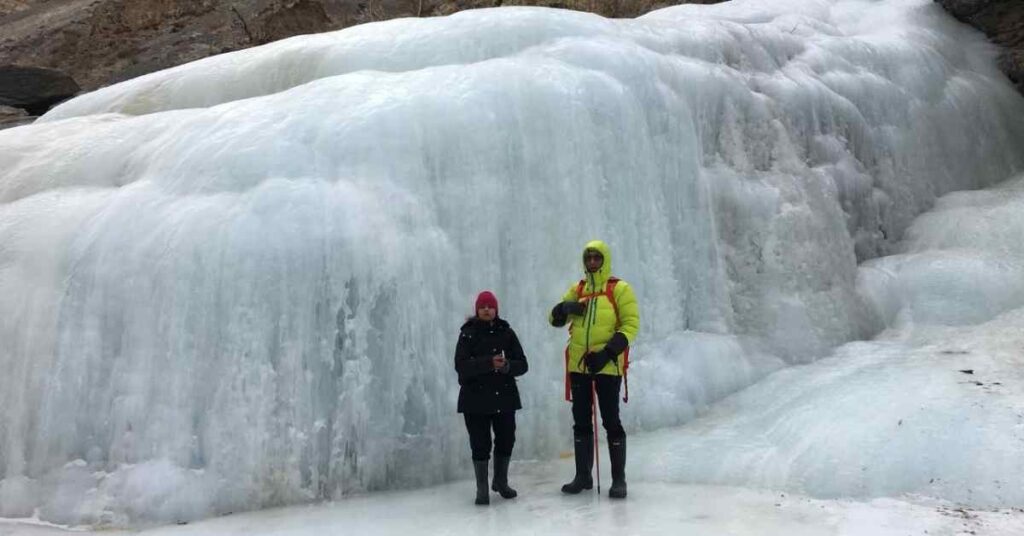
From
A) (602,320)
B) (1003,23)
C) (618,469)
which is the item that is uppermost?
(1003,23)

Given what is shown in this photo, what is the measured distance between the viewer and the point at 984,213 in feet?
28.7

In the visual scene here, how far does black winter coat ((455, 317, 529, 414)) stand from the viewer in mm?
5105

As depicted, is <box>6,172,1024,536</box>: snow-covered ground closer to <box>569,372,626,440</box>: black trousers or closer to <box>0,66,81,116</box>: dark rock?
<box>569,372,626,440</box>: black trousers

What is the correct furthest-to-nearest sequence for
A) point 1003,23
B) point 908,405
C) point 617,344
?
1. point 1003,23
2. point 908,405
3. point 617,344

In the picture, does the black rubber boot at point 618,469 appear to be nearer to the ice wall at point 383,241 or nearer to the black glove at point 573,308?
the black glove at point 573,308

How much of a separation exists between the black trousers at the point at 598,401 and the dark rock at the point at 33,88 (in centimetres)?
1199

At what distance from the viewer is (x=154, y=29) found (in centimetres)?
1570

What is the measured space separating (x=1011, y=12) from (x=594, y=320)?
8.43 m

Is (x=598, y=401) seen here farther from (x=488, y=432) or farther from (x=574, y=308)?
(x=488, y=432)

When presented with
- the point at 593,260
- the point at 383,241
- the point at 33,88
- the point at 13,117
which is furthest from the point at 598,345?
the point at 33,88

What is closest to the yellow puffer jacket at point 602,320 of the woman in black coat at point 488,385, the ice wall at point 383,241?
the woman in black coat at point 488,385

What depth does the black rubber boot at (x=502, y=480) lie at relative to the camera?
205 inches

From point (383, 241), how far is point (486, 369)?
136 centimetres

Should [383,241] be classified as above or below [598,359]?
above
